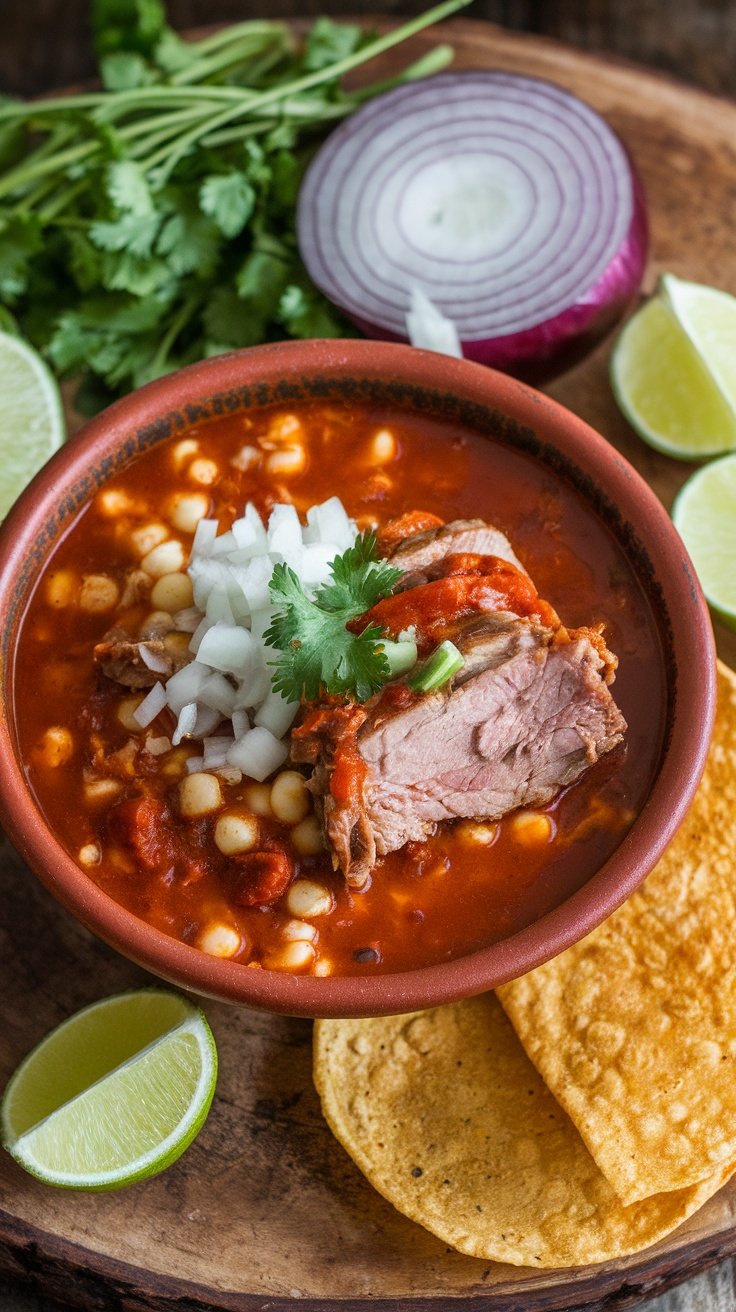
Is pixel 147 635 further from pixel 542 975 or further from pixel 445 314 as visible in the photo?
pixel 445 314

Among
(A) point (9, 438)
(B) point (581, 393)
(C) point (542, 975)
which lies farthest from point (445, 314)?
(C) point (542, 975)

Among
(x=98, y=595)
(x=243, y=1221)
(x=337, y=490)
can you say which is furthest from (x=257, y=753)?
(x=243, y=1221)

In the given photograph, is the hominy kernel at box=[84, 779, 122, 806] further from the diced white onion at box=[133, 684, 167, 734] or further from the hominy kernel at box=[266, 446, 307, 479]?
the hominy kernel at box=[266, 446, 307, 479]

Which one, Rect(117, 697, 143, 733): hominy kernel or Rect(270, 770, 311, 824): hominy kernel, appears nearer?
Rect(270, 770, 311, 824): hominy kernel

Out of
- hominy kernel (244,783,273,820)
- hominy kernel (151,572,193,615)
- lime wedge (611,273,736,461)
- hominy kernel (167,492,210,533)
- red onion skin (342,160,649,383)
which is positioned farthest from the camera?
red onion skin (342,160,649,383)

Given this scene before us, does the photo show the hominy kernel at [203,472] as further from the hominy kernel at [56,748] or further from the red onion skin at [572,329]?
the red onion skin at [572,329]

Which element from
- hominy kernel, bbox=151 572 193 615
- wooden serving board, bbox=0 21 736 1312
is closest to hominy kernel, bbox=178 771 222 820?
hominy kernel, bbox=151 572 193 615
